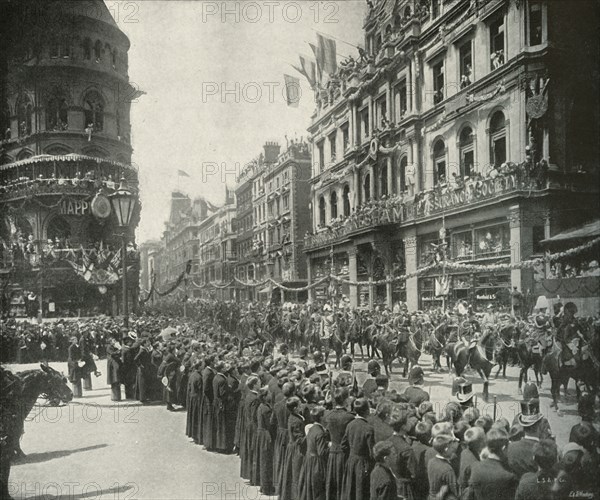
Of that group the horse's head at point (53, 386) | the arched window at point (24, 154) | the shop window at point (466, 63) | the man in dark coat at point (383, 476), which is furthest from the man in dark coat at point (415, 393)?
the arched window at point (24, 154)

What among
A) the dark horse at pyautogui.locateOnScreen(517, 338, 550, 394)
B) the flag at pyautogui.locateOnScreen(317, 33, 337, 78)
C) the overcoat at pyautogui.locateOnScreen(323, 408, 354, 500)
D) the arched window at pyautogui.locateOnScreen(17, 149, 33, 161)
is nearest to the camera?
the overcoat at pyautogui.locateOnScreen(323, 408, 354, 500)

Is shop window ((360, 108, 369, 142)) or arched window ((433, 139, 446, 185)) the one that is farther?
shop window ((360, 108, 369, 142))

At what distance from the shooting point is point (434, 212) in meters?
19.6

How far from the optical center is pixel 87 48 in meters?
37.5

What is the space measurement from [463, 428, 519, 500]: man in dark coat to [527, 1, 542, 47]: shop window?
10.4 meters

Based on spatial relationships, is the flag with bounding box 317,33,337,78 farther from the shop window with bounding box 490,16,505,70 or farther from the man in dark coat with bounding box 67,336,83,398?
the man in dark coat with bounding box 67,336,83,398

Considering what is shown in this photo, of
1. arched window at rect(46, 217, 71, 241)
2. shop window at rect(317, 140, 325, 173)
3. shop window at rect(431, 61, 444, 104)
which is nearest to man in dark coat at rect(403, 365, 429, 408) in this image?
shop window at rect(431, 61, 444, 104)

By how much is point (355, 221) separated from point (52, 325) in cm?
1712

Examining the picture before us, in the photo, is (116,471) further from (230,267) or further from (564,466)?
(230,267)

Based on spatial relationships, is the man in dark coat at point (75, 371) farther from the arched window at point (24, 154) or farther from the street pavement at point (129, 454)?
the arched window at point (24, 154)

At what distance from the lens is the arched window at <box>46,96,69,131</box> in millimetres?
39438

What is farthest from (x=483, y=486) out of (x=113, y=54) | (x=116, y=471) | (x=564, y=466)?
(x=113, y=54)

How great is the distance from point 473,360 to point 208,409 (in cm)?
710

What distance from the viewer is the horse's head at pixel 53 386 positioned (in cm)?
1028
